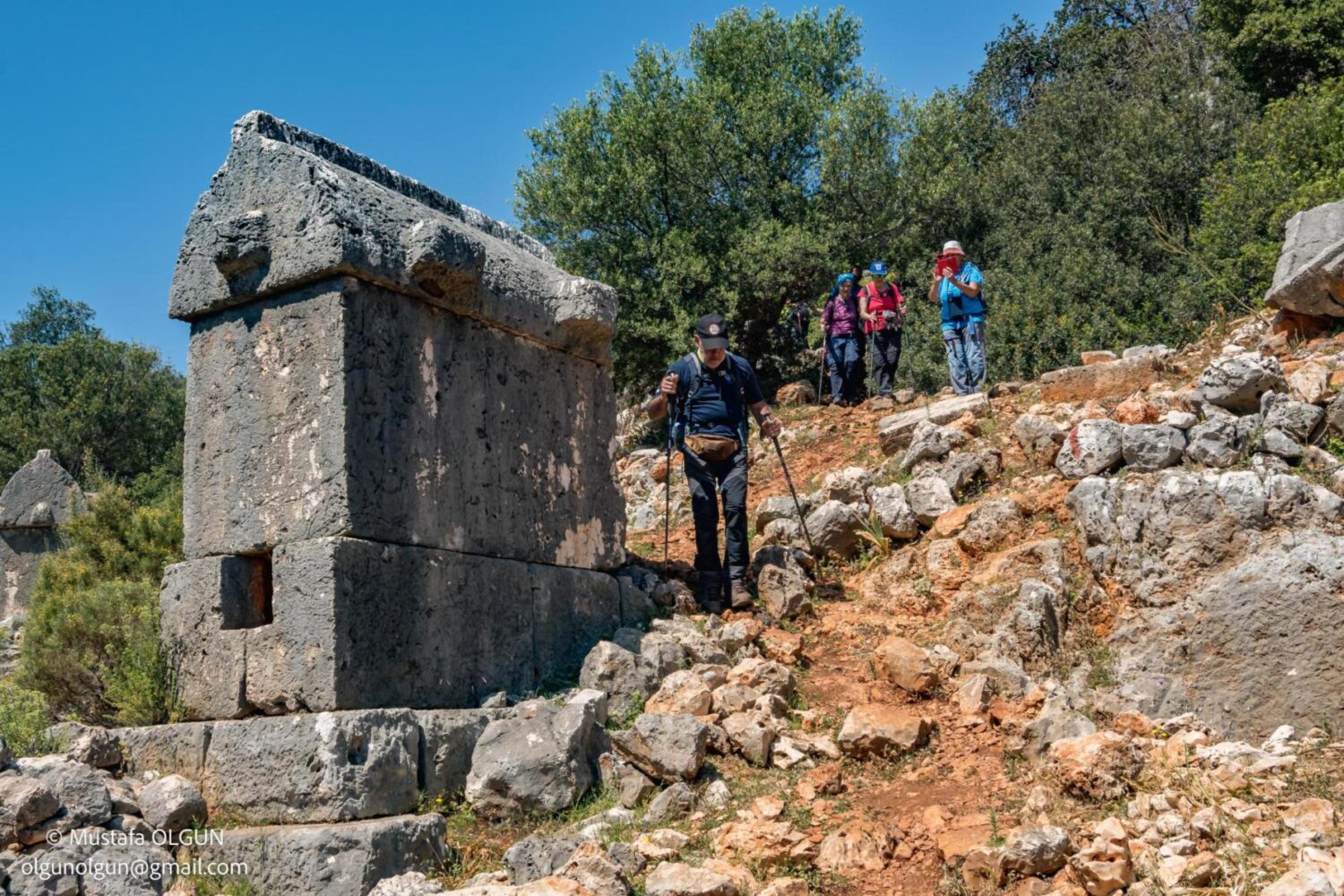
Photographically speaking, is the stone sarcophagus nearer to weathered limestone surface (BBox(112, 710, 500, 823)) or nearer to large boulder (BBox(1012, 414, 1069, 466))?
weathered limestone surface (BBox(112, 710, 500, 823))

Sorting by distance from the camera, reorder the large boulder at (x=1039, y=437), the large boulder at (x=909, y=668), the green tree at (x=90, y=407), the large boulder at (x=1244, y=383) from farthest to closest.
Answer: the green tree at (x=90, y=407) → the large boulder at (x=1039, y=437) → the large boulder at (x=1244, y=383) → the large boulder at (x=909, y=668)

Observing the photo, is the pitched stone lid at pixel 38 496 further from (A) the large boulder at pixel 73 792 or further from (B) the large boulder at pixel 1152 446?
(B) the large boulder at pixel 1152 446

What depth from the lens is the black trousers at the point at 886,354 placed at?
12.5 meters

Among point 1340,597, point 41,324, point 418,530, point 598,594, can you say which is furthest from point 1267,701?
point 41,324

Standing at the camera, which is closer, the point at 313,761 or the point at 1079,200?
the point at 313,761

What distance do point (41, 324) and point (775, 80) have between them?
1033 inches

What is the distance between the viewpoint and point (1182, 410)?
23.4 feet

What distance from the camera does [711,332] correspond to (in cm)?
740

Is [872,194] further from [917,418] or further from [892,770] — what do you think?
[892,770]

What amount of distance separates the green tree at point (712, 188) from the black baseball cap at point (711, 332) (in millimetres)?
9214

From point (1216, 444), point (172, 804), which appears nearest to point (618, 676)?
point (172, 804)

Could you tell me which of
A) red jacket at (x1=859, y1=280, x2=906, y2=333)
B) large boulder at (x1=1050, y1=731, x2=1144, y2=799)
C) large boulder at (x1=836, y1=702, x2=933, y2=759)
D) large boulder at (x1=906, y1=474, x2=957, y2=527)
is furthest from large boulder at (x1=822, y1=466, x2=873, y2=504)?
red jacket at (x1=859, y1=280, x2=906, y2=333)

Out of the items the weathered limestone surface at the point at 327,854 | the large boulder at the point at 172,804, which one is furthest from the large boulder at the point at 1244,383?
the large boulder at the point at 172,804

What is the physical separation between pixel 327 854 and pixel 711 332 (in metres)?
4.06
